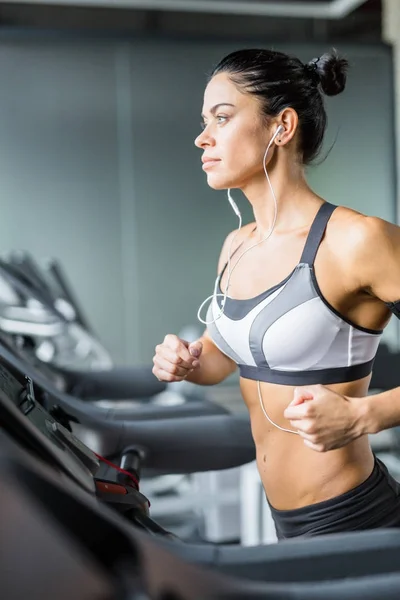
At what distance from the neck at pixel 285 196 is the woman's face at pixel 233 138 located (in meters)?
0.04

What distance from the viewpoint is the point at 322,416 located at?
35.9 inches

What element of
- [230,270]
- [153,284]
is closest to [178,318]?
[153,284]

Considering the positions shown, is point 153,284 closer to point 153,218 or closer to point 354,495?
point 153,218

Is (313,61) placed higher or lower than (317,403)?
higher

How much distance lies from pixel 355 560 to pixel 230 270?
0.67m

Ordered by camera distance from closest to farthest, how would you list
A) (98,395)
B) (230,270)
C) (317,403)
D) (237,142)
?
(317,403) → (237,142) → (230,270) → (98,395)

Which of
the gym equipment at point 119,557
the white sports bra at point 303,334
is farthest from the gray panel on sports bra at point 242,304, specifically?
the gym equipment at point 119,557

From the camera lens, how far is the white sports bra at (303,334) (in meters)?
1.10

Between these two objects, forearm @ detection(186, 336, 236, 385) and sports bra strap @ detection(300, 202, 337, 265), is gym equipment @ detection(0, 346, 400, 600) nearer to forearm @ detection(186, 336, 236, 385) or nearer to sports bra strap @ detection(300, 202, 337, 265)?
sports bra strap @ detection(300, 202, 337, 265)

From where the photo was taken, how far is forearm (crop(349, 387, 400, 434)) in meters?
0.96

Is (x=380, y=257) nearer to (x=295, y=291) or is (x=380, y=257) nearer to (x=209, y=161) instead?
(x=295, y=291)

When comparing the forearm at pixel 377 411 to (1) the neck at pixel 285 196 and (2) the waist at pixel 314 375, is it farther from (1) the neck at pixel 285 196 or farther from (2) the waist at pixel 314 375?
(1) the neck at pixel 285 196

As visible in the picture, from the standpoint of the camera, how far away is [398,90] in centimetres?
508

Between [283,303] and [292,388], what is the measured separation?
0.13 m
